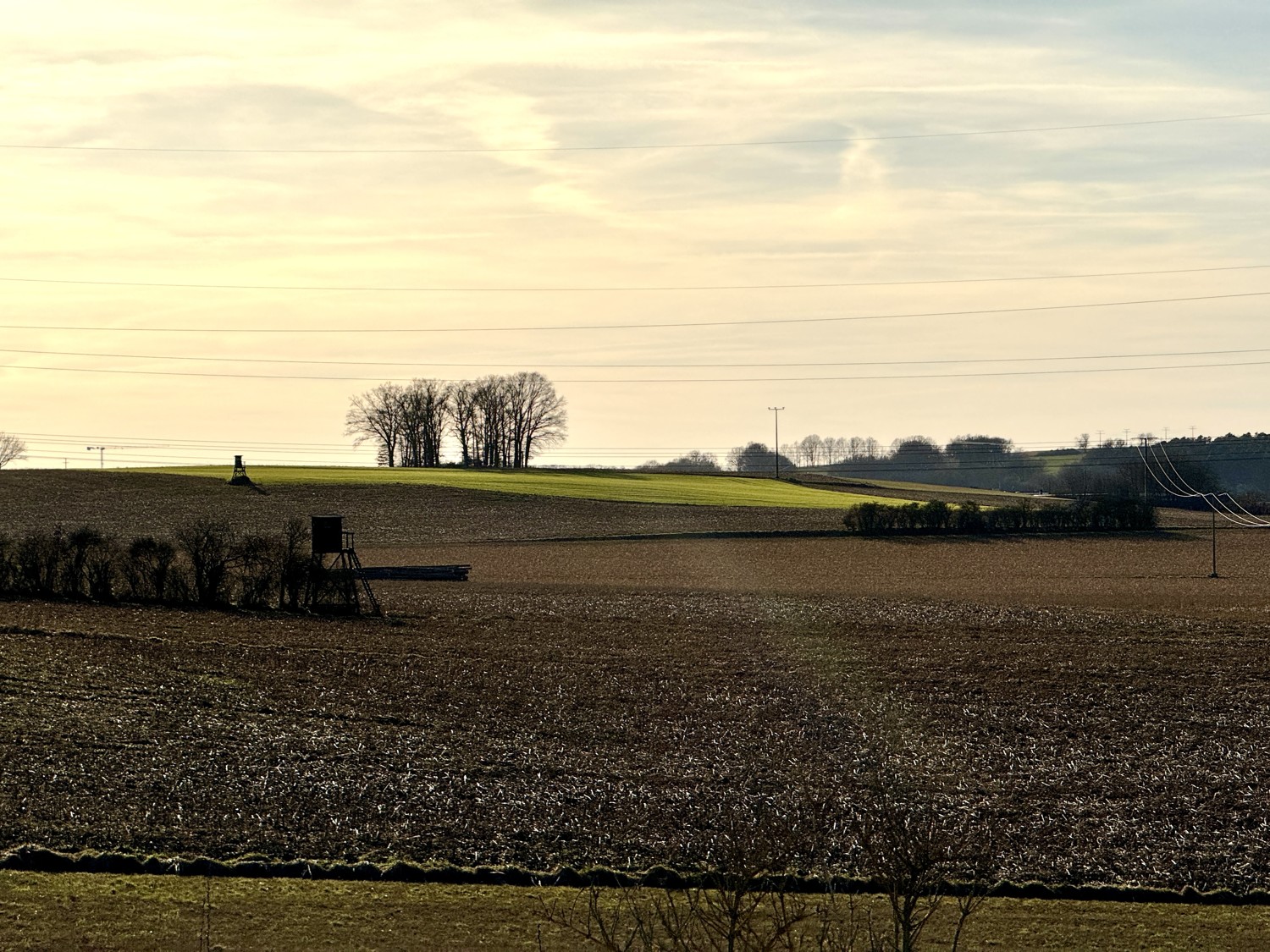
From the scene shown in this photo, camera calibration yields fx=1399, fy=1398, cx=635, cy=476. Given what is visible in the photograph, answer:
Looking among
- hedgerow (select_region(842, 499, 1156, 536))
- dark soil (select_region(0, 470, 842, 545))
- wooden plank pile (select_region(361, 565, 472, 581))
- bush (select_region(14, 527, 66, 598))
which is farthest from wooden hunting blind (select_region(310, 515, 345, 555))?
hedgerow (select_region(842, 499, 1156, 536))

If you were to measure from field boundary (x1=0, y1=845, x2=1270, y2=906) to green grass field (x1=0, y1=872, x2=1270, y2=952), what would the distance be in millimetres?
315

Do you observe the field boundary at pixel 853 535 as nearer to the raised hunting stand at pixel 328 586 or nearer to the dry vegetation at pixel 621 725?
the dry vegetation at pixel 621 725

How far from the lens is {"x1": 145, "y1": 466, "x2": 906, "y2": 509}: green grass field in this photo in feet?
378

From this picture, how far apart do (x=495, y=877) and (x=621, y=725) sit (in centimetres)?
1011

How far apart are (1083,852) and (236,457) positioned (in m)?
103

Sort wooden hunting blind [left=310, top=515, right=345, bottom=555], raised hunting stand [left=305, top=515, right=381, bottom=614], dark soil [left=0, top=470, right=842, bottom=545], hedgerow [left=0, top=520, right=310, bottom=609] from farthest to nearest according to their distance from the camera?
dark soil [left=0, top=470, right=842, bottom=545], wooden hunting blind [left=310, top=515, right=345, bottom=555], raised hunting stand [left=305, top=515, right=381, bottom=614], hedgerow [left=0, top=520, right=310, bottom=609]

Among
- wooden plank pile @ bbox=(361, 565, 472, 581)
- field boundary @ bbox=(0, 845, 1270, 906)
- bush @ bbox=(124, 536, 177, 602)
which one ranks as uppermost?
bush @ bbox=(124, 536, 177, 602)

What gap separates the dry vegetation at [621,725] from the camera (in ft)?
70.7

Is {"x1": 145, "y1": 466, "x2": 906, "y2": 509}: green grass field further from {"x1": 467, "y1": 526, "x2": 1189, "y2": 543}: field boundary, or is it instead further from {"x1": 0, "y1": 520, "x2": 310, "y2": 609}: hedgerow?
{"x1": 0, "y1": 520, "x2": 310, "y2": 609}: hedgerow

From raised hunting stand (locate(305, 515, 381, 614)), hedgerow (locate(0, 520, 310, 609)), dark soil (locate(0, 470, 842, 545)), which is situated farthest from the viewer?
dark soil (locate(0, 470, 842, 545))

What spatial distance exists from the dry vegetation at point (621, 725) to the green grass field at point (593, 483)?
61.1 metres

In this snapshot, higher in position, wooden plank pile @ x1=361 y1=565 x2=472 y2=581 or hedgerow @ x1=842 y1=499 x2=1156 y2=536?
hedgerow @ x1=842 y1=499 x2=1156 y2=536

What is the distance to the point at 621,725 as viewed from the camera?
97.3 ft

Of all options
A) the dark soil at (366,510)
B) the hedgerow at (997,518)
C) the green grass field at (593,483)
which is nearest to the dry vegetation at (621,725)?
the dark soil at (366,510)
